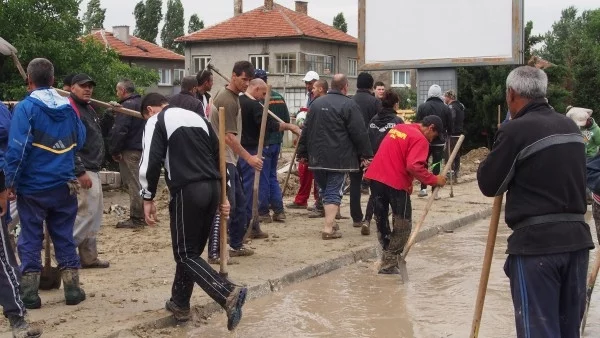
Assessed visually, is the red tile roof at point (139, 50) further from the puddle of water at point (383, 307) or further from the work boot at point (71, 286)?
the work boot at point (71, 286)

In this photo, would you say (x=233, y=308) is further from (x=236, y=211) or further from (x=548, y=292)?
(x=236, y=211)

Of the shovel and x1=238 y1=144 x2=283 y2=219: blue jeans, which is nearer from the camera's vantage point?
the shovel

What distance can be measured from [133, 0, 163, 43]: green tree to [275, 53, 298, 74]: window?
112 ft

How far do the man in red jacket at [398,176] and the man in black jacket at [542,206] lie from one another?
3.33 meters

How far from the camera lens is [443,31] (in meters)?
21.5

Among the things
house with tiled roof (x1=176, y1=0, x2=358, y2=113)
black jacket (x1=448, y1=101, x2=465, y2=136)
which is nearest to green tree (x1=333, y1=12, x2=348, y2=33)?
house with tiled roof (x1=176, y1=0, x2=358, y2=113)

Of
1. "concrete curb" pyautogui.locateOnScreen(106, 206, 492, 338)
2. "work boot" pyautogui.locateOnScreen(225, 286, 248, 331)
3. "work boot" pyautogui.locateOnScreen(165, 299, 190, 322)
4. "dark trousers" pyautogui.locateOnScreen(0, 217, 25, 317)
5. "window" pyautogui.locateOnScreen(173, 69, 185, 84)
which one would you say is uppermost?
"window" pyautogui.locateOnScreen(173, 69, 185, 84)

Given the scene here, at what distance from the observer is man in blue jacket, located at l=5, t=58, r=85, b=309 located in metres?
6.58

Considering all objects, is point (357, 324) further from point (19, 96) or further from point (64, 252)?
point (19, 96)

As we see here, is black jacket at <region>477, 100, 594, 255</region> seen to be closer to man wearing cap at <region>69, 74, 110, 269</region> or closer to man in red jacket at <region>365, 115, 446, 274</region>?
man in red jacket at <region>365, 115, 446, 274</region>

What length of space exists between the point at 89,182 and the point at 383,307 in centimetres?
274

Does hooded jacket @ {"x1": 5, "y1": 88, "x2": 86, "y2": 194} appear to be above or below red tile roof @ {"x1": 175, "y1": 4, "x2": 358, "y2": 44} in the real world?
below

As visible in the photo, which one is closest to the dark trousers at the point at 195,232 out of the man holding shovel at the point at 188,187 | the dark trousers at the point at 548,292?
the man holding shovel at the point at 188,187

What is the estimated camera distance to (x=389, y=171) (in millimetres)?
8625
